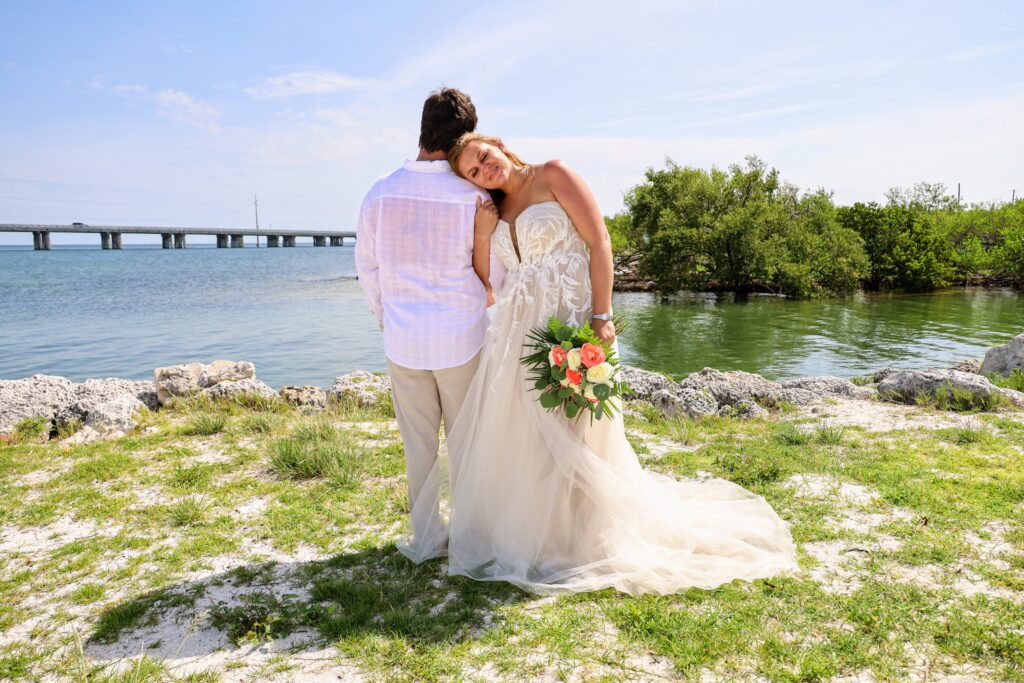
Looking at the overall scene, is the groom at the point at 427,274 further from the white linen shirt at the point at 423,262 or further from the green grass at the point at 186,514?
the green grass at the point at 186,514

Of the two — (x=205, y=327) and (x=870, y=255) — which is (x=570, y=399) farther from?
(x=870, y=255)

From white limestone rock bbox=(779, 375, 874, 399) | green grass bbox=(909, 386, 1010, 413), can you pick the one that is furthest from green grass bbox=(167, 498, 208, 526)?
green grass bbox=(909, 386, 1010, 413)

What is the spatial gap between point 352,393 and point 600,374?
18.8ft

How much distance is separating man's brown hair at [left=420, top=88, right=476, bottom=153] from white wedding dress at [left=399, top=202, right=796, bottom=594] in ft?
1.81

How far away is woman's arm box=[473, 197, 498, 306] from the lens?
10.8 feet

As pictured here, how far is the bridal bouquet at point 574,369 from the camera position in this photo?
319 centimetres

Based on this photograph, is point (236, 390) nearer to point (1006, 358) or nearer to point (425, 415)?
point (425, 415)

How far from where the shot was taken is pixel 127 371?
15352mm

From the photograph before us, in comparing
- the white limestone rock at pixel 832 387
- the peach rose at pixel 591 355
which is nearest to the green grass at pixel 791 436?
the white limestone rock at pixel 832 387

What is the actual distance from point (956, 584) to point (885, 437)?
9.78ft

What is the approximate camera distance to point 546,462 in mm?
3541

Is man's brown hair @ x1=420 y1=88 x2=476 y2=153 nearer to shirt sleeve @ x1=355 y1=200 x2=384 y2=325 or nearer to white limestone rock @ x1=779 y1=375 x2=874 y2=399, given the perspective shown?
shirt sleeve @ x1=355 y1=200 x2=384 y2=325

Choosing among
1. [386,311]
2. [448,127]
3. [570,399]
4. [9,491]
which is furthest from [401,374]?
[9,491]

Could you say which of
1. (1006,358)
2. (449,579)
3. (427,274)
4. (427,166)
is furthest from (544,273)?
(1006,358)
